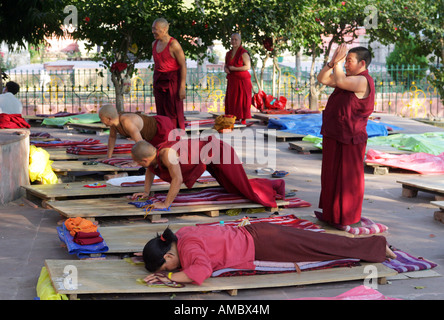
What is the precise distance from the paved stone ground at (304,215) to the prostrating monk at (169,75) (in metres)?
1.49

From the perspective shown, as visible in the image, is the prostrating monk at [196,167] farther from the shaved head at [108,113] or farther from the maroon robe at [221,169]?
the shaved head at [108,113]

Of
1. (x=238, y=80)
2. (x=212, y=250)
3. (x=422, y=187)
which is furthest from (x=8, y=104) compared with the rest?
(x=212, y=250)

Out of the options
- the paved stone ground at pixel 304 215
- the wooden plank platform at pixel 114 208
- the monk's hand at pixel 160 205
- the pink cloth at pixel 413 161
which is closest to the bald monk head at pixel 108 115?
the wooden plank platform at pixel 114 208

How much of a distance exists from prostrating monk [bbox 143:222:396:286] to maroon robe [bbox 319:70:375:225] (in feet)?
2.83

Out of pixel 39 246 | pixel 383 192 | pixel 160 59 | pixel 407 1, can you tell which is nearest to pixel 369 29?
pixel 407 1

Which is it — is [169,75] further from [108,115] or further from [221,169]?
[221,169]

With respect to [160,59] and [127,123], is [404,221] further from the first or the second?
[160,59]

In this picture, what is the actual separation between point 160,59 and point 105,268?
531 centimetres

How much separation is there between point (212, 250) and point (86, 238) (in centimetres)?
115

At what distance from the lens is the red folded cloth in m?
4.86

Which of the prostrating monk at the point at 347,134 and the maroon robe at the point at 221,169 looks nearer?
the prostrating monk at the point at 347,134

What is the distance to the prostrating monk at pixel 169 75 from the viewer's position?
9.14 meters

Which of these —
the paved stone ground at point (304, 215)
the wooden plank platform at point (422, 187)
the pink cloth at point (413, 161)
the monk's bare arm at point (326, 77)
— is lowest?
the paved stone ground at point (304, 215)

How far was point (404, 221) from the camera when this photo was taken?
20.2 ft
